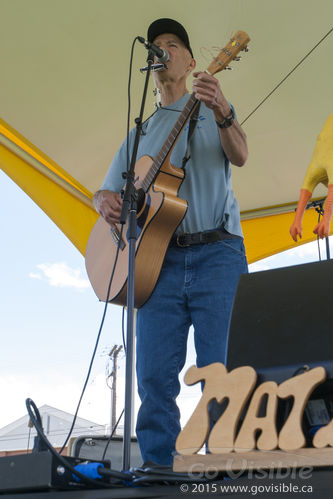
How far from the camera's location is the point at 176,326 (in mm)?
1633

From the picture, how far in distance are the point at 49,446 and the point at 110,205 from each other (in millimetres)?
1154

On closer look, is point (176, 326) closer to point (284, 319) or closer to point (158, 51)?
point (284, 319)

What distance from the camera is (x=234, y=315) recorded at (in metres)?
1.10

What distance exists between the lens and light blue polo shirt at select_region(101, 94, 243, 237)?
1745mm

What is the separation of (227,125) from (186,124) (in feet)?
0.59

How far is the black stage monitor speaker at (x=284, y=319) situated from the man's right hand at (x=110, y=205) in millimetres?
822

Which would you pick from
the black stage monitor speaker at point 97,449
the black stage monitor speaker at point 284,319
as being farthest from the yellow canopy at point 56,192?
the black stage monitor speaker at point 284,319

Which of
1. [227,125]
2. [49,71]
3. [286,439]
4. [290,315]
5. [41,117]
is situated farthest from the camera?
[41,117]

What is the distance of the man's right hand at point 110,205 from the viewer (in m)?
1.88

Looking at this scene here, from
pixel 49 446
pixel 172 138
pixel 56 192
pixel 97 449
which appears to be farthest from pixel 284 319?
pixel 56 192

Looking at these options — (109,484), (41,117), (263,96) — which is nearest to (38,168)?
(41,117)

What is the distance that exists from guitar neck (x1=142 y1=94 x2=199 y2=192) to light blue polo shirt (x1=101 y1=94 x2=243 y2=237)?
53 mm

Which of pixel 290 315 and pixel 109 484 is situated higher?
pixel 290 315

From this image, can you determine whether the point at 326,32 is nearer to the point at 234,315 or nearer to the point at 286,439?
the point at 234,315
